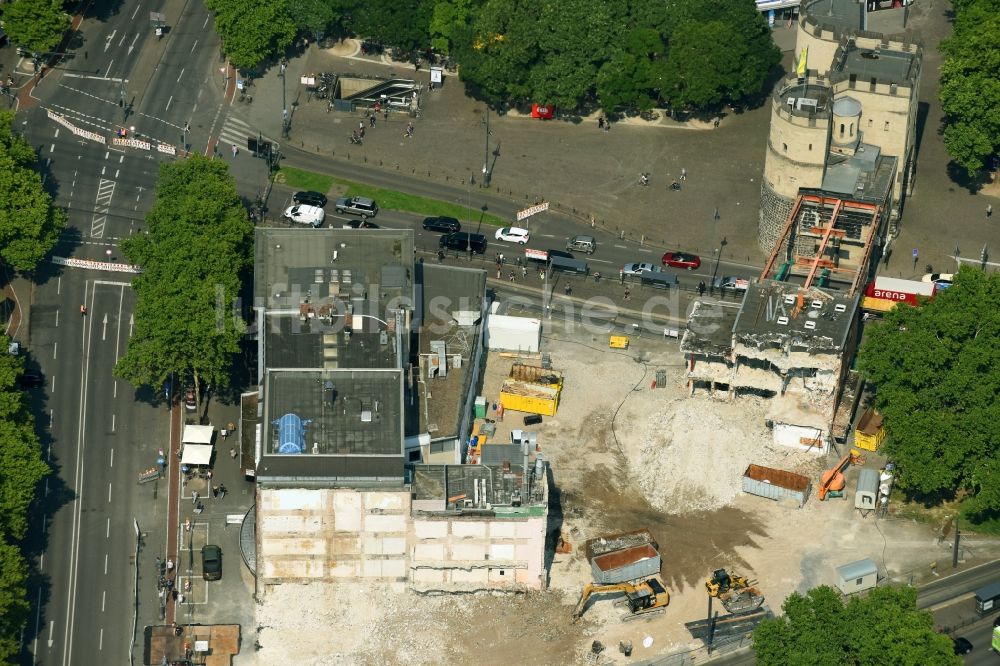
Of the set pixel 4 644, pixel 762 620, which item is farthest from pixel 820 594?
pixel 4 644

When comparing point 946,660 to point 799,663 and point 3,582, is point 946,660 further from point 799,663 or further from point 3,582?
point 3,582

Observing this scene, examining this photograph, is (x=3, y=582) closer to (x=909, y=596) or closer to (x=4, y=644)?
(x=4, y=644)

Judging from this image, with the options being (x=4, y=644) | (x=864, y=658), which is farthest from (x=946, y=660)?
(x=4, y=644)

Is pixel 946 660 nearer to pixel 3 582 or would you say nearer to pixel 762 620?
pixel 762 620

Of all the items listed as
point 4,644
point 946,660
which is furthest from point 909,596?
point 4,644
